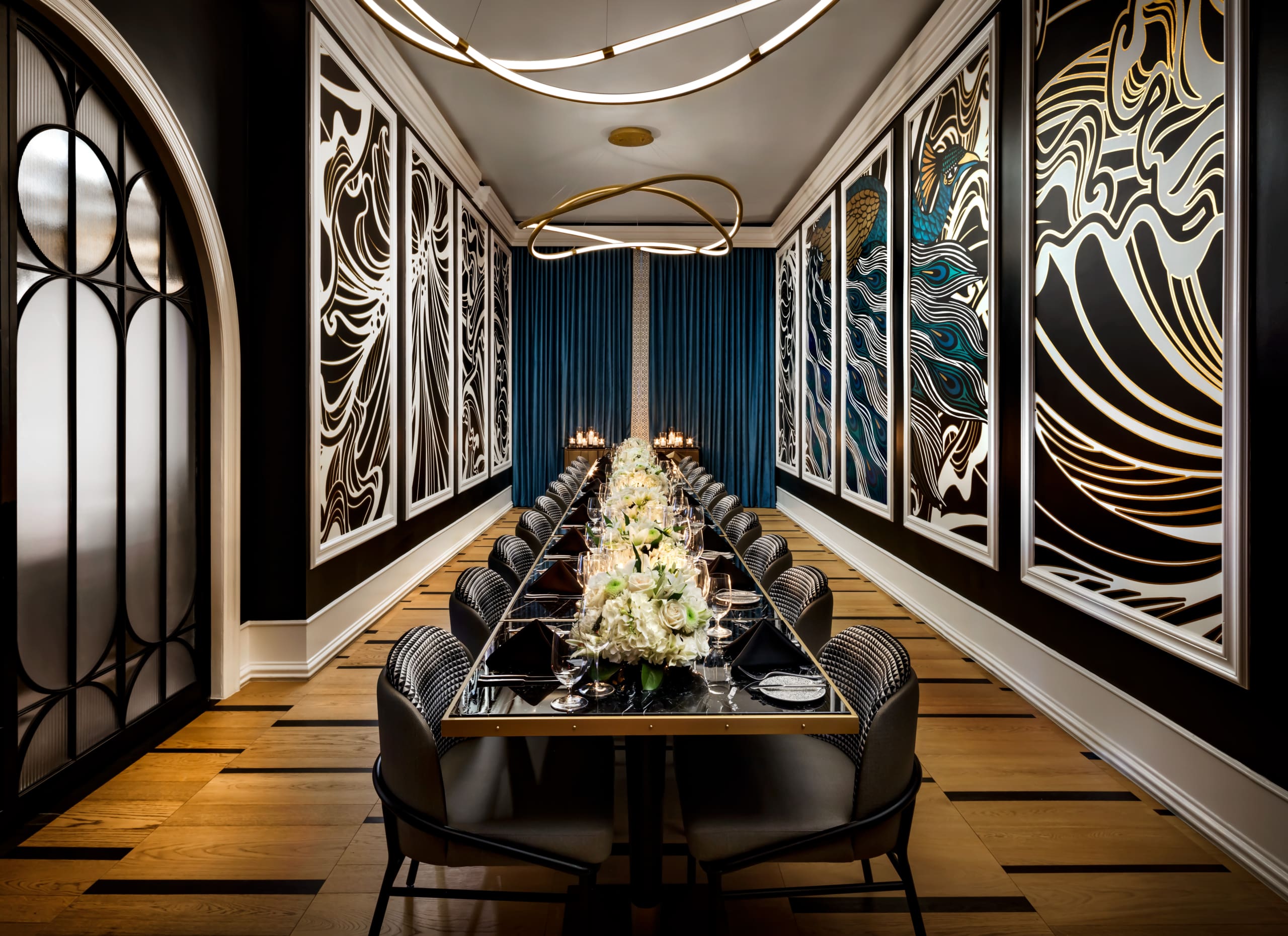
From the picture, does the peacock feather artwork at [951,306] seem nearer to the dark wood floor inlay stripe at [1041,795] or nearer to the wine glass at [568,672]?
the dark wood floor inlay stripe at [1041,795]

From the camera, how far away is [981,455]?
3926 mm

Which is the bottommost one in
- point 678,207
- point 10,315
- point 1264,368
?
point 1264,368

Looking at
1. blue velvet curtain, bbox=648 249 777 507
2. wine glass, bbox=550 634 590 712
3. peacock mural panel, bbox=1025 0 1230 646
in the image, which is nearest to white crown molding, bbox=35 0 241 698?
wine glass, bbox=550 634 590 712

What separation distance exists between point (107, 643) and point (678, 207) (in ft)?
23.9

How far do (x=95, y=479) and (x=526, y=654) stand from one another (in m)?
1.93

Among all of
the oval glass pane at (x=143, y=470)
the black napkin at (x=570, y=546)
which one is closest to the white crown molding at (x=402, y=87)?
the oval glass pane at (x=143, y=470)

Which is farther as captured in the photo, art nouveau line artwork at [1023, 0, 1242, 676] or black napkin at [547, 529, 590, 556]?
black napkin at [547, 529, 590, 556]

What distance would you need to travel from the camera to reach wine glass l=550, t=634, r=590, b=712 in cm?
162

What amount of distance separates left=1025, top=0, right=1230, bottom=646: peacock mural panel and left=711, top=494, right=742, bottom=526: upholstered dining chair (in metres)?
1.76

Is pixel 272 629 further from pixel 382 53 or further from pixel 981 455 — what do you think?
pixel 981 455

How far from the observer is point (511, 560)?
330 centimetres

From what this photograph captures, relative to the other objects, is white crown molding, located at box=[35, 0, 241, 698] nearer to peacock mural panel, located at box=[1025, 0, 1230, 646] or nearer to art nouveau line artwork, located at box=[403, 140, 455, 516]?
art nouveau line artwork, located at box=[403, 140, 455, 516]

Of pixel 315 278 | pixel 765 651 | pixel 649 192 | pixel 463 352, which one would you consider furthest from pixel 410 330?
pixel 765 651

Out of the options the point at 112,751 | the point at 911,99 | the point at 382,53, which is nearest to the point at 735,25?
the point at 911,99
